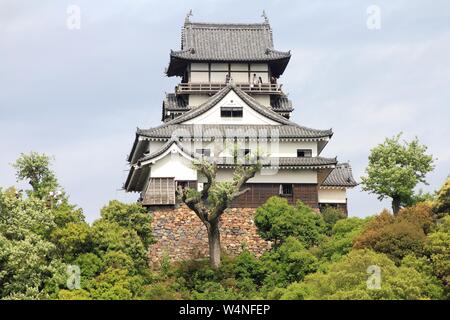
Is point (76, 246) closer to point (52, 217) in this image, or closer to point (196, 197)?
point (52, 217)

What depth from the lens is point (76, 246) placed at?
46688 millimetres

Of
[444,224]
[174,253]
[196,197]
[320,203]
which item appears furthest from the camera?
[320,203]

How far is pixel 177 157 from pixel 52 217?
36.4 feet

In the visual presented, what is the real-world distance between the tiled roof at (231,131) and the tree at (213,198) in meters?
7.76

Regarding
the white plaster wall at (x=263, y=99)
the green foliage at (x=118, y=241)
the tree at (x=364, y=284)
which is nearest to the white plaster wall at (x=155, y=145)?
the white plaster wall at (x=263, y=99)

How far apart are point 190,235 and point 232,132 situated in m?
7.06

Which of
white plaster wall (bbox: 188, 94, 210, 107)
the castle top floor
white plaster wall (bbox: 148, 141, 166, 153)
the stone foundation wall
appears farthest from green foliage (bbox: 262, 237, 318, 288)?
the castle top floor

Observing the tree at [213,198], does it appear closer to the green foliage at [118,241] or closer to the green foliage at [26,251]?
the green foliage at [118,241]

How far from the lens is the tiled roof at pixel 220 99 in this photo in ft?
198

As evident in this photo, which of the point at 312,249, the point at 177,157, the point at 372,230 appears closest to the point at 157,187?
the point at 177,157
